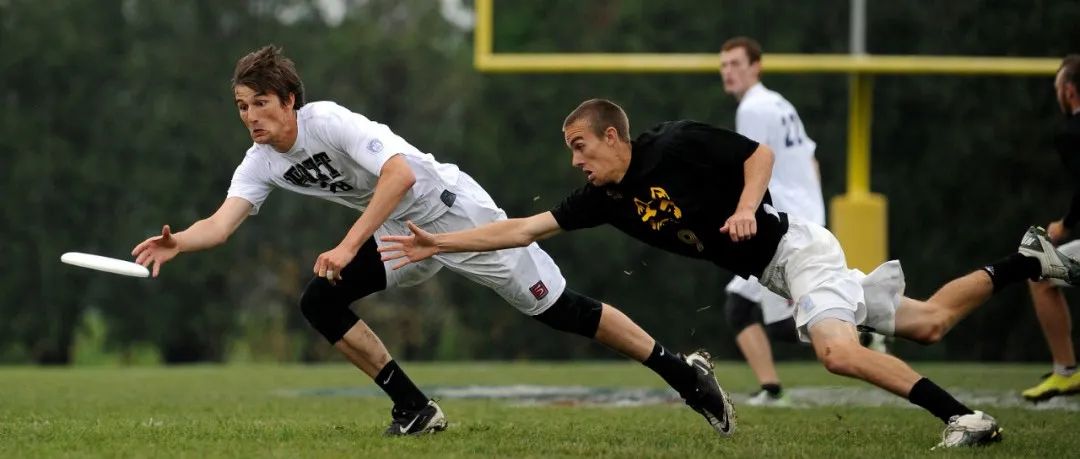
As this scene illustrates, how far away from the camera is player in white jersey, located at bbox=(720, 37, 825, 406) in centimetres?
842

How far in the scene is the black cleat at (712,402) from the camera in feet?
20.3

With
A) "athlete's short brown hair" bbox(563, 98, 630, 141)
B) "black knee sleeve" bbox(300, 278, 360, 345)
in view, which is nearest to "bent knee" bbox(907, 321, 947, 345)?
"athlete's short brown hair" bbox(563, 98, 630, 141)

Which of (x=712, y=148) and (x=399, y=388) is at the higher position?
(x=712, y=148)

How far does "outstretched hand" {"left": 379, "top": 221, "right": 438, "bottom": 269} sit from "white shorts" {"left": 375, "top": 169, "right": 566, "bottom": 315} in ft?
1.24

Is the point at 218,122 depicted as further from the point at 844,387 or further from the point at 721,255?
the point at 721,255

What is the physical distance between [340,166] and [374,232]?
31 cm

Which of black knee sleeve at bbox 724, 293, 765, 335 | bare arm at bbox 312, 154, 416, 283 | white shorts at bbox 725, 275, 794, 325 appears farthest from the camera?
black knee sleeve at bbox 724, 293, 765, 335

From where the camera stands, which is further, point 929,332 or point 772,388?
point 772,388

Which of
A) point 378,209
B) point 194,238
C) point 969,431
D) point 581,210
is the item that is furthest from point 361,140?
point 969,431

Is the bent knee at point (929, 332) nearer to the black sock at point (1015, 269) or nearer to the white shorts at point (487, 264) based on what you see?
the black sock at point (1015, 269)

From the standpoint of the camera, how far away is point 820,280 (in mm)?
A: 5820

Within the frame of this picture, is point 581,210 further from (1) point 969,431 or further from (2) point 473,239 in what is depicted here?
(1) point 969,431

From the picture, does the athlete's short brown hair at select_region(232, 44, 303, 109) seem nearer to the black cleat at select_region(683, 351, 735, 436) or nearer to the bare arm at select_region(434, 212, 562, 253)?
the bare arm at select_region(434, 212, 562, 253)

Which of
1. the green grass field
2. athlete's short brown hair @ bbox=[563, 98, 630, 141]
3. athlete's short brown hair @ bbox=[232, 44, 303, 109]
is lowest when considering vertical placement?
the green grass field
